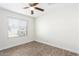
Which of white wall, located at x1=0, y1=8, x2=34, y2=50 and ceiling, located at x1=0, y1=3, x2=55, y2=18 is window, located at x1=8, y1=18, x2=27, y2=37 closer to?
white wall, located at x1=0, y1=8, x2=34, y2=50

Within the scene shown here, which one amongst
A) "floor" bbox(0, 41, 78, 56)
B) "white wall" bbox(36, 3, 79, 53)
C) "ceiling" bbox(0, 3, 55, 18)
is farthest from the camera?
"white wall" bbox(36, 3, 79, 53)

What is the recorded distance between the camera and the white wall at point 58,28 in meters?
1.20

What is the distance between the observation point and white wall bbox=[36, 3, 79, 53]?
1.20 metres

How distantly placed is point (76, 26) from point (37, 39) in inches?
27.3

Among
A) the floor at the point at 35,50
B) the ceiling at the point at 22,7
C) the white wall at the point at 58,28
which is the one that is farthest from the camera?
the white wall at the point at 58,28

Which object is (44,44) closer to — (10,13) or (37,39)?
(37,39)

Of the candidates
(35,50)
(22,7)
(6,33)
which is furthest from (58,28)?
(6,33)

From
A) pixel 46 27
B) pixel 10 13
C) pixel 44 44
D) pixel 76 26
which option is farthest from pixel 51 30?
pixel 10 13

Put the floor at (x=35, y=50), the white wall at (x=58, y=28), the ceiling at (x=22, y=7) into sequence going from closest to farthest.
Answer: the ceiling at (x=22, y=7) → the floor at (x=35, y=50) → the white wall at (x=58, y=28)

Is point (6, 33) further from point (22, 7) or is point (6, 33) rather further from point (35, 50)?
point (35, 50)

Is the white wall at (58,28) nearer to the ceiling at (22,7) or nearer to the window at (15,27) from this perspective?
the ceiling at (22,7)

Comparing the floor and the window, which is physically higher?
the window

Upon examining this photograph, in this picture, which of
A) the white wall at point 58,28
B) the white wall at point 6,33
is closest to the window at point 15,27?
the white wall at point 6,33

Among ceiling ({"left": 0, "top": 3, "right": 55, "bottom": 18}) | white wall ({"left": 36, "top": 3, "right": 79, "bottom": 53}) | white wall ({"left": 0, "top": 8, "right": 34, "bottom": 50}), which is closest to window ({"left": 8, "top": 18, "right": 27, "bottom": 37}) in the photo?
white wall ({"left": 0, "top": 8, "right": 34, "bottom": 50})
